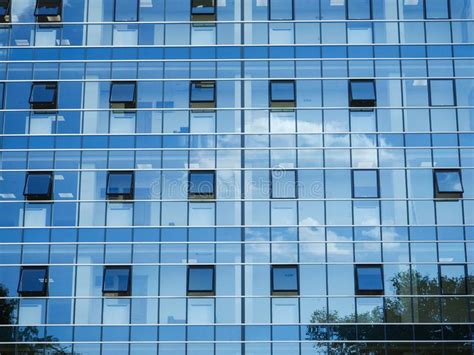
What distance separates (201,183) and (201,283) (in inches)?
155

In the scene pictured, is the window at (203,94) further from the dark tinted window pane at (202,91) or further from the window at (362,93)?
the window at (362,93)

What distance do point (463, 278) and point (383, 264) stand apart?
304 centimetres

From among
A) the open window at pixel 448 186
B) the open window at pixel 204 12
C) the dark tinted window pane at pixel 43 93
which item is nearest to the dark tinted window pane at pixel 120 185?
the dark tinted window pane at pixel 43 93

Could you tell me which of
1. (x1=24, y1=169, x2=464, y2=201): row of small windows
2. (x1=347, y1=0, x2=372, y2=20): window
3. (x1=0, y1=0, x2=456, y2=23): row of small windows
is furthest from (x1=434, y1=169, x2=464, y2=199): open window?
(x1=347, y1=0, x2=372, y2=20): window

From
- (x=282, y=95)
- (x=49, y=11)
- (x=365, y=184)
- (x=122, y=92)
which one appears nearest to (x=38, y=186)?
(x=122, y=92)

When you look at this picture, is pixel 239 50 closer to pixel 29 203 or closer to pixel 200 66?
pixel 200 66

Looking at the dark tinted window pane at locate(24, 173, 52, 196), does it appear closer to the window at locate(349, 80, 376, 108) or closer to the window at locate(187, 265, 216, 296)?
the window at locate(187, 265, 216, 296)

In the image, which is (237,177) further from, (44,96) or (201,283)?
(44,96)

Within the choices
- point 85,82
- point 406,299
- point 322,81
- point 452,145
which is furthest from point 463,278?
point 85,82

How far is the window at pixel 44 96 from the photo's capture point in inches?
1582

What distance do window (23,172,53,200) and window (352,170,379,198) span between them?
11873 millimetres

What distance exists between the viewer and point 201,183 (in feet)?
128

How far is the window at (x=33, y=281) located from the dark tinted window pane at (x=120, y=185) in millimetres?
3944

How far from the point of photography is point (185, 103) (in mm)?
40062
